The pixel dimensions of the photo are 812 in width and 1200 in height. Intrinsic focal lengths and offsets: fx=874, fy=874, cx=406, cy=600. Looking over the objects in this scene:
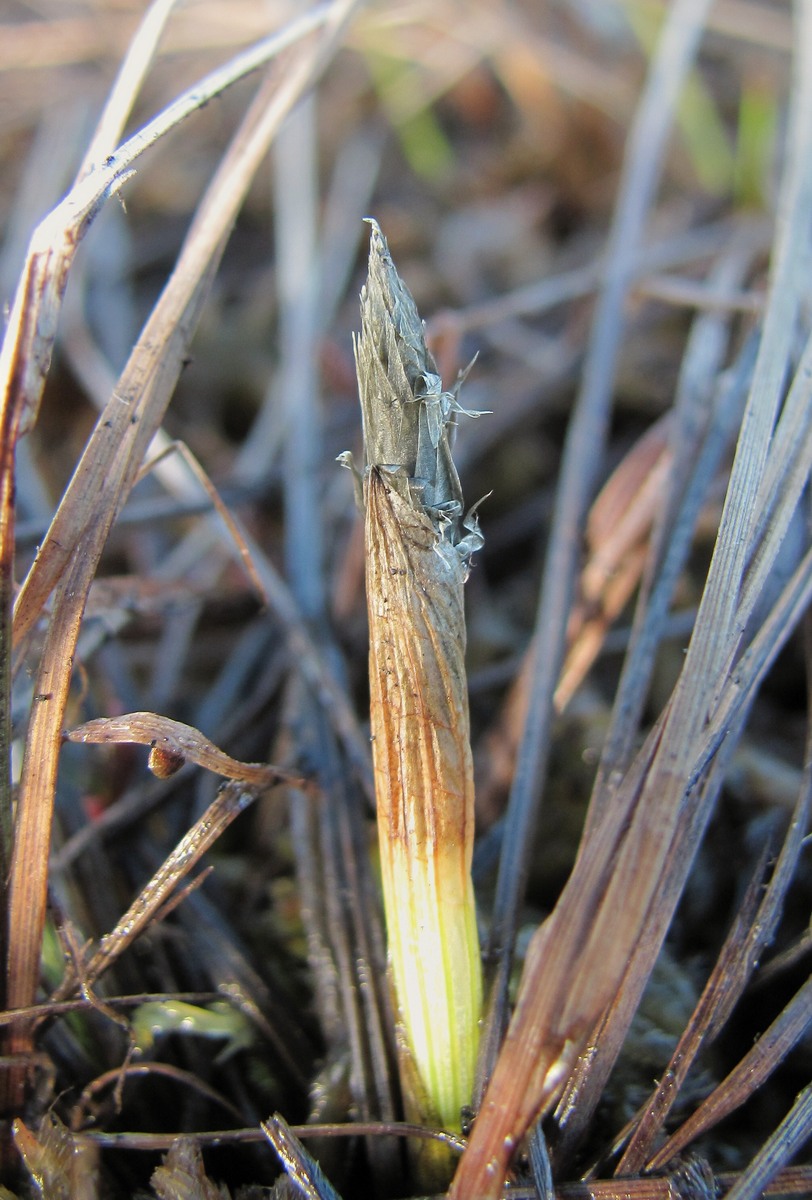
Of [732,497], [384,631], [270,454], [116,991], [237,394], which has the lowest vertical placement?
[116,991]

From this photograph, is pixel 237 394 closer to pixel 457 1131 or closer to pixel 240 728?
pixel 240 728


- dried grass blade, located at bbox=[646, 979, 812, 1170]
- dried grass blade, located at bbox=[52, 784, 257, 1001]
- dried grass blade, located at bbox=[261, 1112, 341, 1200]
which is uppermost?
dried grass blade, located at bbox=[52, 784, 257, 1001]

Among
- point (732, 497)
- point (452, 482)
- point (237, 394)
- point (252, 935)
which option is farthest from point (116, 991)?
point (237, 394)

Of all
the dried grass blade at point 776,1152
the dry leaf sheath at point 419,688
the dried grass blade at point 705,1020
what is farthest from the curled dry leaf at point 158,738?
the dried grass blade at point 776,1152

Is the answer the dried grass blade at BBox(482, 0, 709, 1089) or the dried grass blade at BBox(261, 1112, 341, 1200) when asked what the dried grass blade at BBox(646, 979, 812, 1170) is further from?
the dried grass blade at BBox(261, 1112, 341, 1200)

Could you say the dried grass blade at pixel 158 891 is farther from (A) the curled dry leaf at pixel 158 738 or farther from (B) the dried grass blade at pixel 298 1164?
(B) the dried grass blade at pixel 298 1164

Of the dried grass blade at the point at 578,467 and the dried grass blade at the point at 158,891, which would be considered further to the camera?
the dried grass blade at the point at 578,467

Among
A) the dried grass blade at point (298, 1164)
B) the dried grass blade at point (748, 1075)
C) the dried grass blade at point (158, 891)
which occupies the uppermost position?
the dried grass blade at point (158, 891)

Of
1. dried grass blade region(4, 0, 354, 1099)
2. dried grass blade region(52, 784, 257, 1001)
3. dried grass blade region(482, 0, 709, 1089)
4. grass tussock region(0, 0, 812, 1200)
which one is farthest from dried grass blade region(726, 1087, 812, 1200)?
dried grass blade region(4, 0, 354, 1099)

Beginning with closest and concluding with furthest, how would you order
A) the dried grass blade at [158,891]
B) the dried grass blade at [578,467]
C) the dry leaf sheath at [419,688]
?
1. the dry leaf sheath at [419,688]
2. the dried grass blade at [158,891]
3. the dried grass blade at [578,467]
